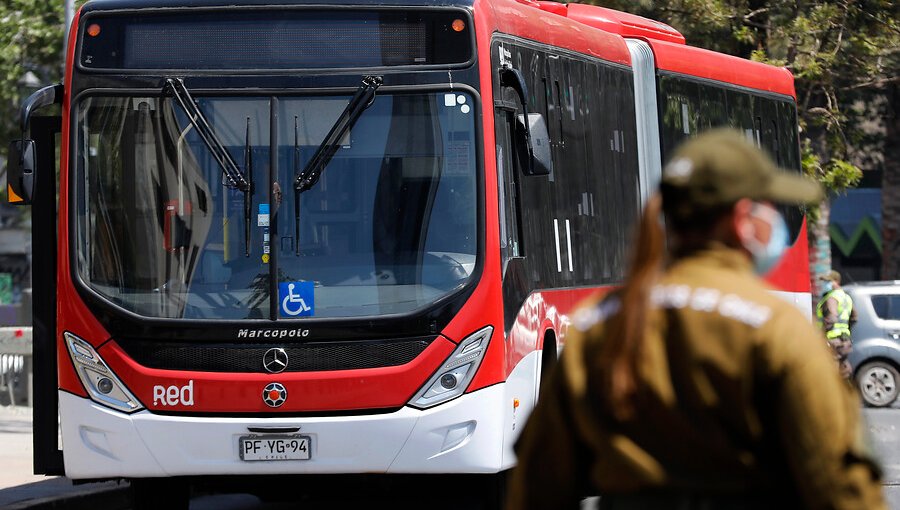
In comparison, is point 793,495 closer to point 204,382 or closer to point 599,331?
point 599,331

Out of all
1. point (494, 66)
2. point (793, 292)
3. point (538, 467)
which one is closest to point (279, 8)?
point (494, 66)

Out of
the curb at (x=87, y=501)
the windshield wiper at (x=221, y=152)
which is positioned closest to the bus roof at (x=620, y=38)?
the windshield wiper at (x=221, y=152)

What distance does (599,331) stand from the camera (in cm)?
309

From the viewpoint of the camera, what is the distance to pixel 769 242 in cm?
311

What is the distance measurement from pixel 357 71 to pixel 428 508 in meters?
3.90

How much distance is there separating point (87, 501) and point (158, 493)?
5.58ft

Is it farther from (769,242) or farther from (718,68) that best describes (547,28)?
(769,242)

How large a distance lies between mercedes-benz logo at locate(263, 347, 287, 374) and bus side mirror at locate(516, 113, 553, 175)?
5.56 ft

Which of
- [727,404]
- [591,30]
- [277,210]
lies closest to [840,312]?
[591,30]

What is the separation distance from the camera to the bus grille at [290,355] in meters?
8.77

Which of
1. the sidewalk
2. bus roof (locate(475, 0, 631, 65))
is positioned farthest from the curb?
bus roof (locate(475, 0, 631, 65))

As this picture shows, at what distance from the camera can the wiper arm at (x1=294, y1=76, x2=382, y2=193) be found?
29.1 feet

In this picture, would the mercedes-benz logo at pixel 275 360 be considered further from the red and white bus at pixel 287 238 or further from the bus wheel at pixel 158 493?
the bus wheel at pixel 158 493

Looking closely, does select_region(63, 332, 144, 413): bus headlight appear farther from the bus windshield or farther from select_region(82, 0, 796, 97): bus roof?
select_region(82, 0, 796, 97): bus roof
